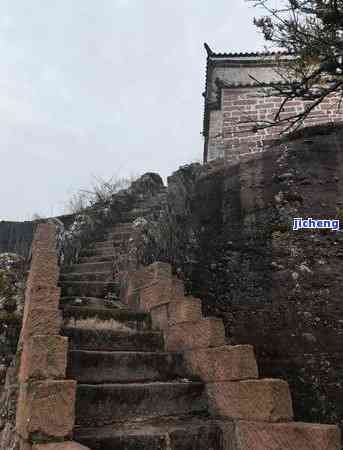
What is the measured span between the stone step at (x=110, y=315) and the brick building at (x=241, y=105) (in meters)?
7.43

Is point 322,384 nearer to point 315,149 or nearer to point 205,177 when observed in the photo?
point 315,149

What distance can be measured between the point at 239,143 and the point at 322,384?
8.66 meters

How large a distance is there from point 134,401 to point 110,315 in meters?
1.10

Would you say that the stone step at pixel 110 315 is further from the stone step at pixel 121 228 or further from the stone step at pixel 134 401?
the stone step at pixel 121 228

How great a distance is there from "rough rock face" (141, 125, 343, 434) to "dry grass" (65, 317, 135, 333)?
1.30m

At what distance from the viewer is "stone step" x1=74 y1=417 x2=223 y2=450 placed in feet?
8.66

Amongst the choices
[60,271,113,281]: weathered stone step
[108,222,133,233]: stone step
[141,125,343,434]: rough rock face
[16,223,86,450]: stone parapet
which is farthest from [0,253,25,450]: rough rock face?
[108,222,133,233]: stone step

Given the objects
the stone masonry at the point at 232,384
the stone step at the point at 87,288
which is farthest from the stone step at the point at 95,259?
the stone masonry at the point at 232,384

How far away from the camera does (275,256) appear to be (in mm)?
5262

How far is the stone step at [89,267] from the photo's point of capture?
18.9 feet

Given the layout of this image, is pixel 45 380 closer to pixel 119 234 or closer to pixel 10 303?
pixel 10 303

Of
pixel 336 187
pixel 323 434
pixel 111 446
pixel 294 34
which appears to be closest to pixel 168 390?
pixel 111 446

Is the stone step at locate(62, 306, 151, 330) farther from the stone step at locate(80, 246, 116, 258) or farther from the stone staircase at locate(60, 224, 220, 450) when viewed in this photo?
the stone step at locate(80, 246, 116, 258)

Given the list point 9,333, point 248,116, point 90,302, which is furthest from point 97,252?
point 248,116
